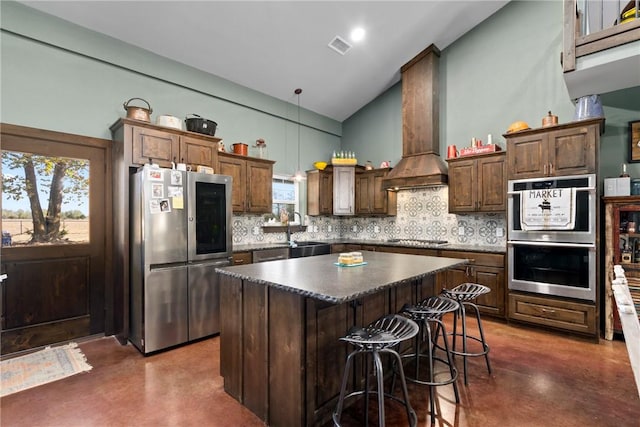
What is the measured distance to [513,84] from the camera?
438cm

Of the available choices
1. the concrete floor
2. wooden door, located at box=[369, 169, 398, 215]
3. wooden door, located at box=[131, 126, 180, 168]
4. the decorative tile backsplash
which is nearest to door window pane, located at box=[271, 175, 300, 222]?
the decorative tile backsplash

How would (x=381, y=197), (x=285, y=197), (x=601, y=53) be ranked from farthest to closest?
(x=285, y=197), (x=381, y=197), (x=601, y=53)

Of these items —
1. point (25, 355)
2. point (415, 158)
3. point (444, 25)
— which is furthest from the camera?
point (415, 158)

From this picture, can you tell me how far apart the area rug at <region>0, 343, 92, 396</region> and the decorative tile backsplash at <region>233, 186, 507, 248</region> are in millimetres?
2325

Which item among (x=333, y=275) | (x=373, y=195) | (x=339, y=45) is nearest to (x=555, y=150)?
(x=373, y=195)

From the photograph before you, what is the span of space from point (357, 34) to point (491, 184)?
9.00ft

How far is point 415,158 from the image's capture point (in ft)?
16.5

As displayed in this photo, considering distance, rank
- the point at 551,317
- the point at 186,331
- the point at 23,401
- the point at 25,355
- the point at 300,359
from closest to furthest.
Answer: the point at 300,359 < the point at 23,401 < the point at 25,355 < the point at 186,331 < the point at 551,317

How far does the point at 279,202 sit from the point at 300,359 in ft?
13.1

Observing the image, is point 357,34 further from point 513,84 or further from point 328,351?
point 328,351

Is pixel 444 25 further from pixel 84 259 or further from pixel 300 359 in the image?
pixel 84 259

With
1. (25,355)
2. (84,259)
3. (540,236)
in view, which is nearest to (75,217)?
(84,259)

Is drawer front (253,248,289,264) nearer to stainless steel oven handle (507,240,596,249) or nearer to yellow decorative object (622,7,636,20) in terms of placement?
stainless steel oven handle (507,240,596,249)

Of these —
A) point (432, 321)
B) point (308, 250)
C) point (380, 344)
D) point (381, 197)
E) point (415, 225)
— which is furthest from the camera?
point (381, 197)
